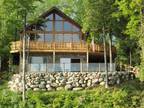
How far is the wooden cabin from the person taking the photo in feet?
148

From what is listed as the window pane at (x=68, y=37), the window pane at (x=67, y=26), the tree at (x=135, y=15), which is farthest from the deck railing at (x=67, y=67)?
the tree at (x=135, y=15)

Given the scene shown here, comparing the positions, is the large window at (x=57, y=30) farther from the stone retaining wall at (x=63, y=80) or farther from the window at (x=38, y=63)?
the stone retaining wall at (x=63, y=80)

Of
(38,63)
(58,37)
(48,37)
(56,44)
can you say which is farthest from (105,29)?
(38,63)

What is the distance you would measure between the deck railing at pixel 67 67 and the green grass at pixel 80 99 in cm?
466

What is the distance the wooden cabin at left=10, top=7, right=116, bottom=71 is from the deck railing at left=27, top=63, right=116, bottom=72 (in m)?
1.60

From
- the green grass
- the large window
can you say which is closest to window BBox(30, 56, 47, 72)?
the large window

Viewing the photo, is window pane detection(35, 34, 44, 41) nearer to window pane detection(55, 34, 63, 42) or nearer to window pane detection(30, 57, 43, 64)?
window pane detection(55, 34, 63, 42)

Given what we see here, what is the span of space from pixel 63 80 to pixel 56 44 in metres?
5.85

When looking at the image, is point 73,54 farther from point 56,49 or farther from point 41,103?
point 41,103

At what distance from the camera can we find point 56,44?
45.4m

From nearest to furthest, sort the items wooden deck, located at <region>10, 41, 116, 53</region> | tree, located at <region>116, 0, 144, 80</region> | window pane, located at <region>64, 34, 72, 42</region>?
tree, located at <region>116, 0, 144, 80</region>, wooden deck, located at <region>10, 41, 116, 53</region>, window pane, located at <region>64, 34, 72, 42</region>

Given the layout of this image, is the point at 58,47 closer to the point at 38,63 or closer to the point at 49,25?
the point at 38,63

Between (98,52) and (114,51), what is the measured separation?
230 centimetres

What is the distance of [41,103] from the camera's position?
119 feet
